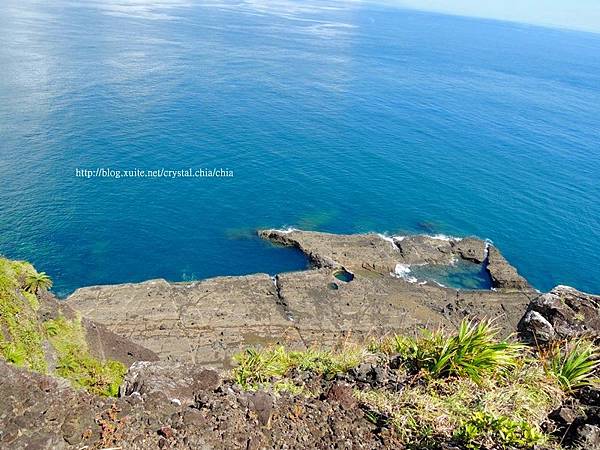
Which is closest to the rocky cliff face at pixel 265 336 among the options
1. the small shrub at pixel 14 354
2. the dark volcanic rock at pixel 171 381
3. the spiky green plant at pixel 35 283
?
the dark volcanic rock at pixel 171 381

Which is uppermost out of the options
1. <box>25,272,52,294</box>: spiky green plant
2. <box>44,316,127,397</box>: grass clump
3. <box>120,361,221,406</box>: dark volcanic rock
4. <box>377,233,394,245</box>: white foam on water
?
<box>120,361,221,406</box>: dark volcanic rock

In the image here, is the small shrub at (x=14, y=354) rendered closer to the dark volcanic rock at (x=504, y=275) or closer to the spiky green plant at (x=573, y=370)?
the spiky green plant at (x=573, y=370)

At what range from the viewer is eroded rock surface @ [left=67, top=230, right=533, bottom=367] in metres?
38.7

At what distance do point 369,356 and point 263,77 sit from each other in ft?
353

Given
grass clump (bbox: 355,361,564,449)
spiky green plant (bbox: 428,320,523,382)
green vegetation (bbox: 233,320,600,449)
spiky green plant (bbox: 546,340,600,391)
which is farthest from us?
spiky green plant (bbox: 546,340,600,391)

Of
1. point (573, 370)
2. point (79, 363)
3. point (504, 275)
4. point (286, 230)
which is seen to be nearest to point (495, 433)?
point (573, 370)

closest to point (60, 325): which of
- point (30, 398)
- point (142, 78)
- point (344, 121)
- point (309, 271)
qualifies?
point (30, 398)

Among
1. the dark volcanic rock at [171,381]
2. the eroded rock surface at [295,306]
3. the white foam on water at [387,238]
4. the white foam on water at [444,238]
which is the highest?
the dark volcanic rock at [171,381]

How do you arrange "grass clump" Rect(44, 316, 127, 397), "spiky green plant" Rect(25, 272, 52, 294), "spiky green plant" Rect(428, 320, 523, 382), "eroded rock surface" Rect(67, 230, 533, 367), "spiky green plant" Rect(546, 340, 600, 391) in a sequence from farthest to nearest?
"eroded rock surface" Rect(67, 230, 533, 367) → "spiky green plant" Rect(25, 272, 52, 294) → "grass clump" Rect(44, 316, 127, 397) → "spiky green plant" Rect(546, 340, 600, 391) → "spiky green plant" Rect(428, 320, 523, 382)

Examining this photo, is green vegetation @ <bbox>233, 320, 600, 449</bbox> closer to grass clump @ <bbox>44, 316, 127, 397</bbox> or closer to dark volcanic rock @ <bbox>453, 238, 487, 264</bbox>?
grass clump @ <bbox>44, 316, 127, 397</bbox>

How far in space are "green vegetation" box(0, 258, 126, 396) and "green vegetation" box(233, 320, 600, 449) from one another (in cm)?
1312

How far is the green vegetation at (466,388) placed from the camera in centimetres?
959

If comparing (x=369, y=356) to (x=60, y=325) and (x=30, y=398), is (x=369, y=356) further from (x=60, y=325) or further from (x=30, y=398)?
(x=60, y=325)

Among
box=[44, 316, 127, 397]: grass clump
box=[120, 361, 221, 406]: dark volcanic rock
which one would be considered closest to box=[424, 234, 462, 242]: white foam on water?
box=[44, 316, 127, 397]: grass clump
